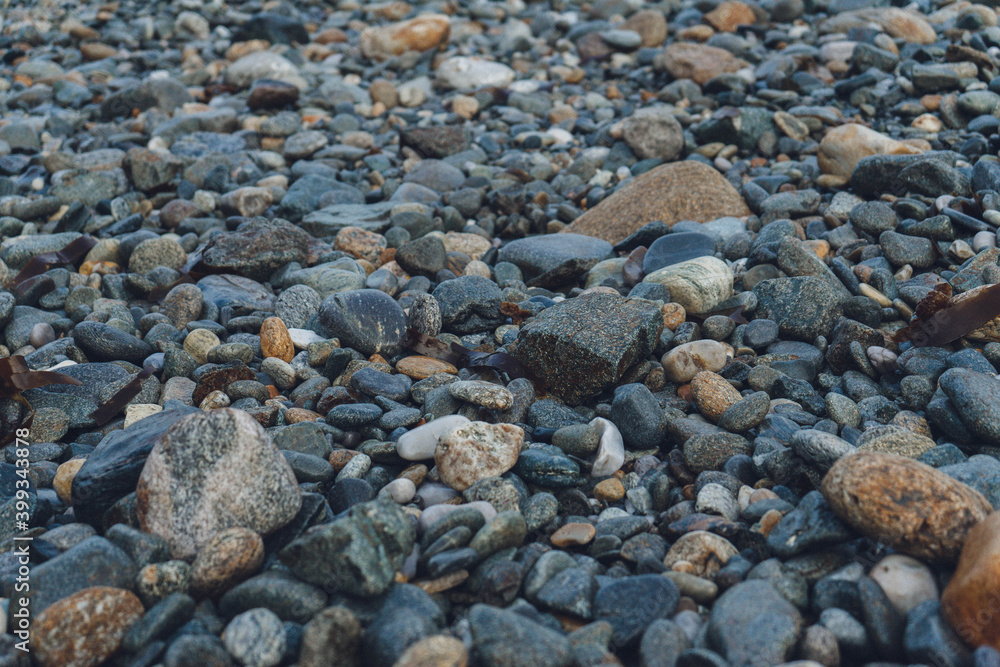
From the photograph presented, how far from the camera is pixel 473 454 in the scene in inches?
122

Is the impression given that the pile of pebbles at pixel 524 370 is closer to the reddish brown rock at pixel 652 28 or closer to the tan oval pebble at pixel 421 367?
the tan oval pebble at pixel 421 367

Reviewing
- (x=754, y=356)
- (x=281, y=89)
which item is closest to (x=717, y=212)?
(x=754, y=356)

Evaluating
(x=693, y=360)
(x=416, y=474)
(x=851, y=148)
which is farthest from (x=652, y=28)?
(x=416, y=474)

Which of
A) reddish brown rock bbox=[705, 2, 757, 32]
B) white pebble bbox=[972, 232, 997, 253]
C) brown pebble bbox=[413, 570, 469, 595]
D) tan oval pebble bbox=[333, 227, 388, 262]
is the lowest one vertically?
tan oval pebble bbox=[333, 227, 388, 262]

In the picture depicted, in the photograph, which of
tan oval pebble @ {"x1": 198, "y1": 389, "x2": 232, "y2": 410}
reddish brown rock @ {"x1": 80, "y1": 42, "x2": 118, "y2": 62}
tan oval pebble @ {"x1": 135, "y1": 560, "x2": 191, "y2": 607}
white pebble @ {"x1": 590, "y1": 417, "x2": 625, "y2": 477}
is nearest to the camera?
tan oval pebble @ {"x1": 135, "y1": 560, "x2": 191, "y2": 607}

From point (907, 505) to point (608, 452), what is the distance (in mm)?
1219

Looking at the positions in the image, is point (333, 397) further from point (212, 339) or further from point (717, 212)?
point (717, 212)

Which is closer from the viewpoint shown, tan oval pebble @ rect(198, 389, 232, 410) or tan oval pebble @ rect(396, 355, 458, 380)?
tan oval pebble @ rect(198, 389, 232, 410)

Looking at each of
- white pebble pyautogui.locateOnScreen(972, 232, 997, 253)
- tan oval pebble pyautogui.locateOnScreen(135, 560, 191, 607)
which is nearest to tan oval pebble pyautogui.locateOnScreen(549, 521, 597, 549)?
tan oval pebble pyautogui.locateOnScreen(135, 560, 191, 607)

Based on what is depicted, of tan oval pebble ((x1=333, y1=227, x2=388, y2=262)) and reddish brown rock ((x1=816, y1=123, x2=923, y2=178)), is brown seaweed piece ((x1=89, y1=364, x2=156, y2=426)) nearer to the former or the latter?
tan oval pebble ((x1=333, y1=227, x2=388, y2=262))

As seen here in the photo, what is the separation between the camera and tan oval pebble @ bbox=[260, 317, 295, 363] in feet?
13.8

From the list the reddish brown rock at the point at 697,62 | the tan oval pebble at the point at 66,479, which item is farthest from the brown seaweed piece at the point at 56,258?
the reddish brown rock at the point at 697,62

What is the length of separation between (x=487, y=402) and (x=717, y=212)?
3269 mm

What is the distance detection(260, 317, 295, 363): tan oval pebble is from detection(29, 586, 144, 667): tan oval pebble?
1.98 meters
